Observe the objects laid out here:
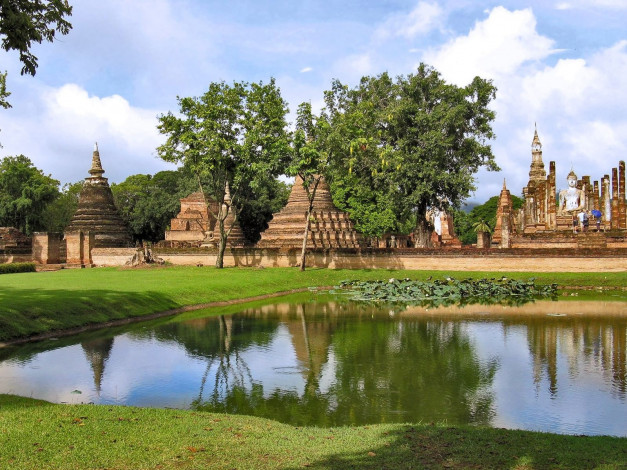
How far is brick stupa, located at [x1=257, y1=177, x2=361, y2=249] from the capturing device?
41219 mm

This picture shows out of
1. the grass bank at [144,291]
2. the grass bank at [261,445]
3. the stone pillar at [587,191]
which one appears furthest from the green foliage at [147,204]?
the grass bank at [261,445]

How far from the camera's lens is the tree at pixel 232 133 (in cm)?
3453

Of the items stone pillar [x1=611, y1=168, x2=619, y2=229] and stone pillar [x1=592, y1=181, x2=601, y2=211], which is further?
stone pillar [x1=592, y1=181, x2=601, y2=211]

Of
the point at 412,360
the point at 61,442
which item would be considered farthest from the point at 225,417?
the point at 412,360

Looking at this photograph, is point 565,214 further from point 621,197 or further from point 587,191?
point 621,197

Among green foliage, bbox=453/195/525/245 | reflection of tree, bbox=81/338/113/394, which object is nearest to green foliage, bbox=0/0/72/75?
reflection of tree, bbox=81/338/113/394

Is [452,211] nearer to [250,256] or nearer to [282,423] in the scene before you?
[250,256]

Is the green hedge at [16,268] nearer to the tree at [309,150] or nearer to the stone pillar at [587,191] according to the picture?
the tree at [309,150]

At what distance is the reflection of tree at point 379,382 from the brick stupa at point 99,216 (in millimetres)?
33717

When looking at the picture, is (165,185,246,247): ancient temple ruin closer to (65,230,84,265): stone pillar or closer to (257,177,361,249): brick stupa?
(65,230,84,265): stone pillar

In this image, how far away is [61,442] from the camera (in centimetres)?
695

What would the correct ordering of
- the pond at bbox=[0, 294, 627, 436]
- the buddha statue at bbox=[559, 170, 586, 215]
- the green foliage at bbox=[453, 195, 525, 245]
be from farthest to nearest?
the green foliage at bbox=[453, 195, 525, 245] < the buddha statue at bbox=[559, 170, 586, 215] < the pond at bbox=[0, 294, 627, 436]

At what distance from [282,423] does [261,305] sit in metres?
15.3

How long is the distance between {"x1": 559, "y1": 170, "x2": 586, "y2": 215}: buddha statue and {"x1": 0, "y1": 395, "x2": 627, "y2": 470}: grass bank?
4301 centimetres
